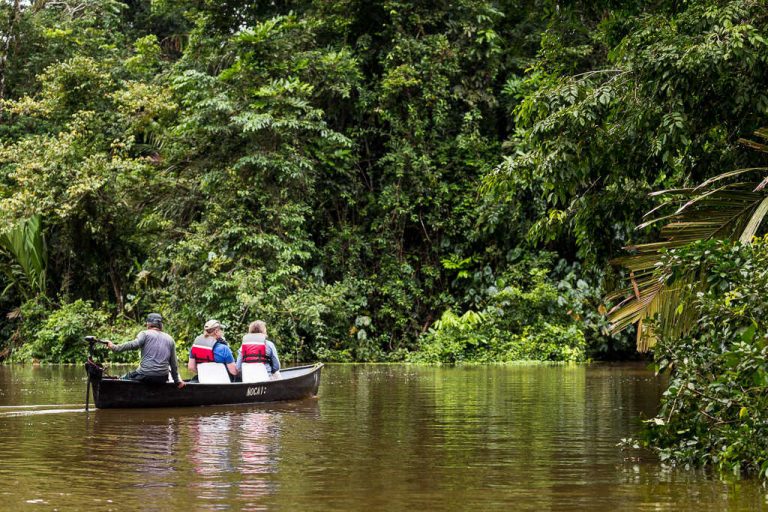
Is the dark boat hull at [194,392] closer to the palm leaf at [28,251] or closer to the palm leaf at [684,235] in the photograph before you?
the palm leaf at [684,235]

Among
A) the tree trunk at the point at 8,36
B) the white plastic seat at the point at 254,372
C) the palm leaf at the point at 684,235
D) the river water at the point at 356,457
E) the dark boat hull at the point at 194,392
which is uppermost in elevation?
the tree trunk at the point at 8,36

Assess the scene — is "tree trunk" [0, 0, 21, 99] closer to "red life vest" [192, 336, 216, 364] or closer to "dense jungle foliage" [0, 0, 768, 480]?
"dense jungle foliage" [0, 0, 768, 480]

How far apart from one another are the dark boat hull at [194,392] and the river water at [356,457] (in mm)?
183

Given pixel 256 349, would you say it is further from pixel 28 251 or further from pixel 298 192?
pixel 28 251

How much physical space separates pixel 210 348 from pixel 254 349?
2.79 ft

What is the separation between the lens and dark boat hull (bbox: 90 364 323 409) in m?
15.1

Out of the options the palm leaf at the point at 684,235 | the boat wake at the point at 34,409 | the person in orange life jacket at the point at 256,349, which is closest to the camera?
the palm leaf at the point at 684,235

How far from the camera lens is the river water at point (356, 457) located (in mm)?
7984

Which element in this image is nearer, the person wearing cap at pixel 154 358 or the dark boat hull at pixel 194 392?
the dark boat hull at pixel 194 392

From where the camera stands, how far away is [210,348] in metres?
16.9

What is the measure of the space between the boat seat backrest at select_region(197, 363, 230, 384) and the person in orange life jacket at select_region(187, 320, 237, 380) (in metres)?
0.12

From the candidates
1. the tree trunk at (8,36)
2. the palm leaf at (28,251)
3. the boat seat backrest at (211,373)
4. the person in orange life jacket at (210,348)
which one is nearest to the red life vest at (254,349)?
the person in orange life jacket at (210,348)

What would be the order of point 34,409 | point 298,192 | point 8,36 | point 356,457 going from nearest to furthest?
point 356,457 → point 34,409 → point 298,192 → point 8,36

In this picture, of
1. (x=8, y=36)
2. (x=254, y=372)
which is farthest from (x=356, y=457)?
(x=8, y=36)
